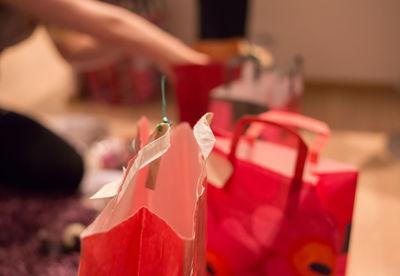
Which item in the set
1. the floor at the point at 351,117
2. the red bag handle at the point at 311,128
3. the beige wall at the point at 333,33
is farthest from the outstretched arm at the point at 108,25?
the beige wall at the point at 333,33

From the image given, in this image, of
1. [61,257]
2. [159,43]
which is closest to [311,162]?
[159,43]

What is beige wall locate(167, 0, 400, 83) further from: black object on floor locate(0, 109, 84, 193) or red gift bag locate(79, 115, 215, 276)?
red gift bag locate(79, 115, 215, 276)

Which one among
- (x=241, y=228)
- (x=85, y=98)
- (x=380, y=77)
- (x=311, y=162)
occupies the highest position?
(x=311, y=162)

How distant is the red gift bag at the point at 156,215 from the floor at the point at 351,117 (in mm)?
539

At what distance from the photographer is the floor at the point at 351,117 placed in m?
1.01

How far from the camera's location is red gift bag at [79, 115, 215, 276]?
19.7 inches

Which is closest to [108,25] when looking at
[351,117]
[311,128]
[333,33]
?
[311,128]

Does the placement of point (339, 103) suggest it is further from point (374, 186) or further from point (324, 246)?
point (324, 246)

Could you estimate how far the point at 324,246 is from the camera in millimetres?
643

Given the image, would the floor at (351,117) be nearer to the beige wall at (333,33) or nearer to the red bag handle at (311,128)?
the beige wall at (333,33)

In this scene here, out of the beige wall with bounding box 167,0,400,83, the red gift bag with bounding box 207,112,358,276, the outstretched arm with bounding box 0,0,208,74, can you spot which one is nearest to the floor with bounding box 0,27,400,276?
the beige wall with bounding box 167,0,400,83

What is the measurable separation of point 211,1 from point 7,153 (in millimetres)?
1043

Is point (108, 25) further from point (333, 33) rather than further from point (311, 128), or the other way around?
point (333, 33)

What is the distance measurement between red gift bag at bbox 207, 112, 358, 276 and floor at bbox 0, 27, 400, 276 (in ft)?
1.06
